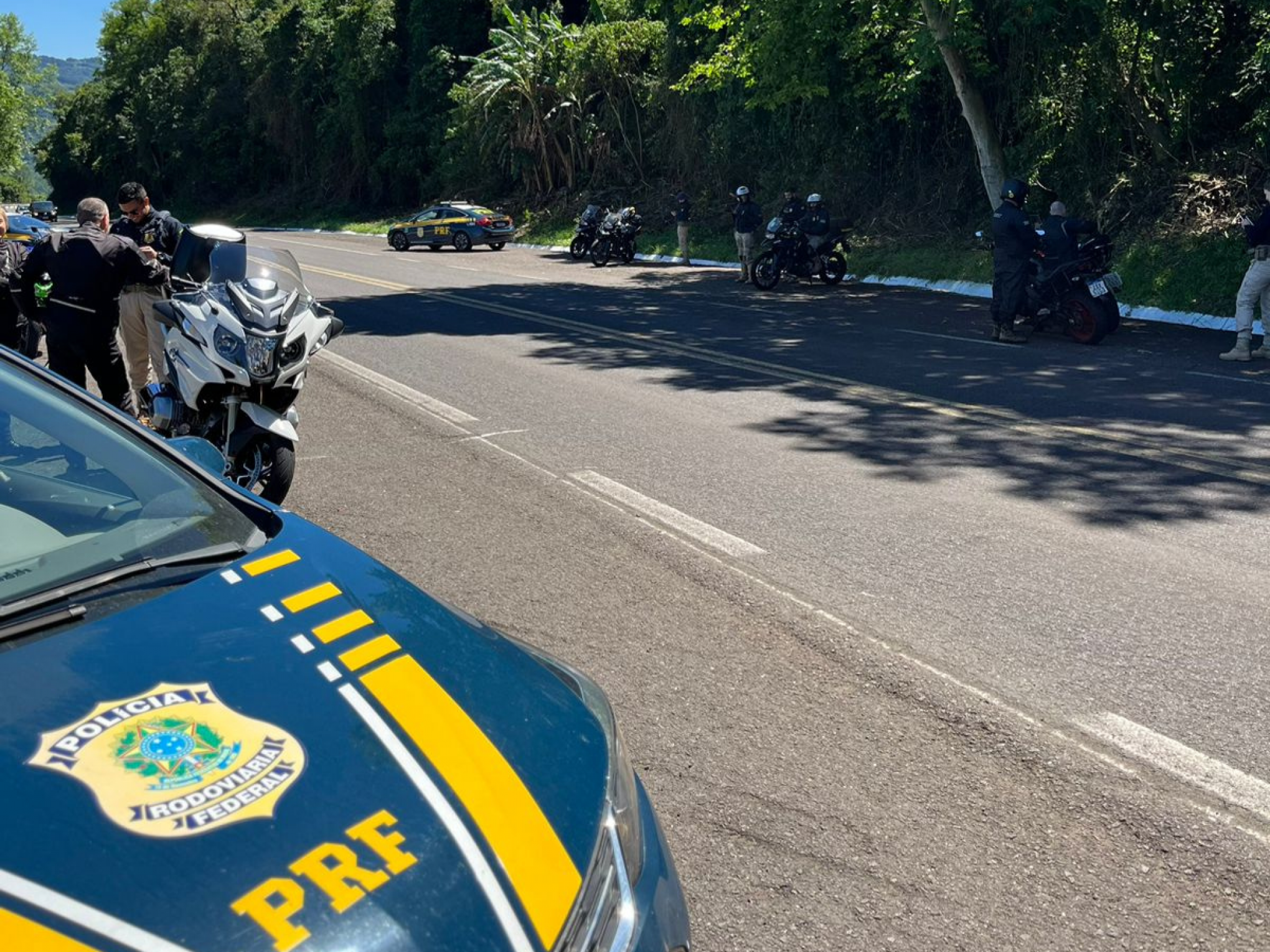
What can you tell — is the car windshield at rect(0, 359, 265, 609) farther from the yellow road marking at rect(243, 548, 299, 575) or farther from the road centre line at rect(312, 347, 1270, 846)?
the road centre line at rect(312, 347, 1270, 846)

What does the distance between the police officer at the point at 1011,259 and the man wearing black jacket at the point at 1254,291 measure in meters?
2.25

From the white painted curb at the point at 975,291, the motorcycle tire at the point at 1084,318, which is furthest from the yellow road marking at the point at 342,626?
the white painted curb at the point at 975,291

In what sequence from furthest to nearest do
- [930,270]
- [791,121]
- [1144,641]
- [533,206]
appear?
[533,206] < [791,121] < [930,270] < [1144,641]

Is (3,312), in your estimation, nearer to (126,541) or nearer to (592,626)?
(592,626)

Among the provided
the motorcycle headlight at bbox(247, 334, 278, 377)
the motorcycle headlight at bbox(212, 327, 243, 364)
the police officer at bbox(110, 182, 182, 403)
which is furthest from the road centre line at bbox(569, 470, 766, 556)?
the police officer at bbox(110, 182, 182, 403)

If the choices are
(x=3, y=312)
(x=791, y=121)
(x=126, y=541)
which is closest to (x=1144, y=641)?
(x=126, y=541)

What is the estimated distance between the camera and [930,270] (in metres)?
22.3

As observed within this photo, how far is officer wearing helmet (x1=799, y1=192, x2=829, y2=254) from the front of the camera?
21.7m

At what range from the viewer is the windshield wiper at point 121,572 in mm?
2543

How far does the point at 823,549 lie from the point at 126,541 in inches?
162

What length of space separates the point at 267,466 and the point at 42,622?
191 inches

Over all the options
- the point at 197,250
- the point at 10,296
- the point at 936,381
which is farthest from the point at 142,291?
the point at 936,381

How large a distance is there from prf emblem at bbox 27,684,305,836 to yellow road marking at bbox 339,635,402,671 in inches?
10.4

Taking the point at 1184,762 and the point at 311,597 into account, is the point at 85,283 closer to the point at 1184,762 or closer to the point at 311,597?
the point at 311,597
